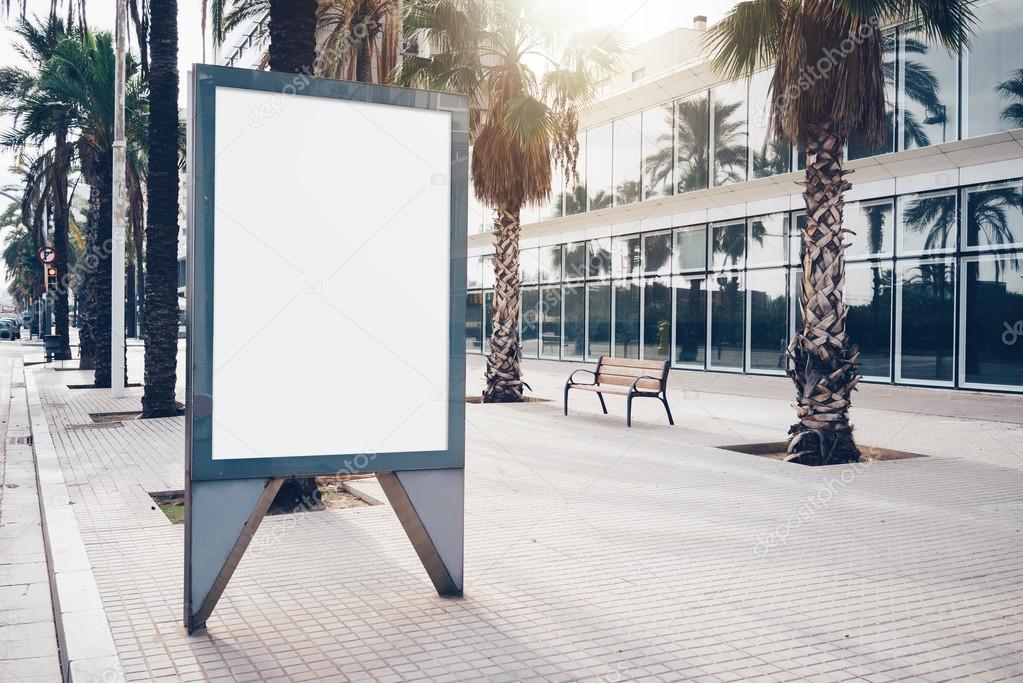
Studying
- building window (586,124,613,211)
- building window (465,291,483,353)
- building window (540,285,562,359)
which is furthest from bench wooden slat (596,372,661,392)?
building window (465,291,483,353)

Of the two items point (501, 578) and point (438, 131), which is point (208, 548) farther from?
point (438, 131)

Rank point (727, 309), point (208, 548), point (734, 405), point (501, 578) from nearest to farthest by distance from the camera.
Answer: point (208, 548) < point (501, 578) < point (734, 405) < point (727, 309)

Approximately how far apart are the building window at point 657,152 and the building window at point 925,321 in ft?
26.7

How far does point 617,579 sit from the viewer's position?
505 centimetres

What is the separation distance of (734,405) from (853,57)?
786 cm

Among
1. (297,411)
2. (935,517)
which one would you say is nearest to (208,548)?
(297,411)

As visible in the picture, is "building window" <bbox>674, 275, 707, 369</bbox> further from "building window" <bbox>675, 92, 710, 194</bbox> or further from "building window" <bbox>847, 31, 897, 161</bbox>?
"building window" <bbox>847, 31, 897, 161</bbox>

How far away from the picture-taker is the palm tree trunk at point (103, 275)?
738 inches

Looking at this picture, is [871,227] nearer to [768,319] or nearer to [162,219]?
[768,319]

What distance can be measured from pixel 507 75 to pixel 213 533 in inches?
483

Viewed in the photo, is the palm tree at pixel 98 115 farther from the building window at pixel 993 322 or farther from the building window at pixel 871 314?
the building window at pixel 993 322

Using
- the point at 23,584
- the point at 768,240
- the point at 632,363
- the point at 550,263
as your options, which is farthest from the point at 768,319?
the point at 23,584

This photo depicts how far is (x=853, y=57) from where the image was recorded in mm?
9320

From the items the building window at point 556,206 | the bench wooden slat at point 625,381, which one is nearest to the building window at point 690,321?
the building window at point 556,206
